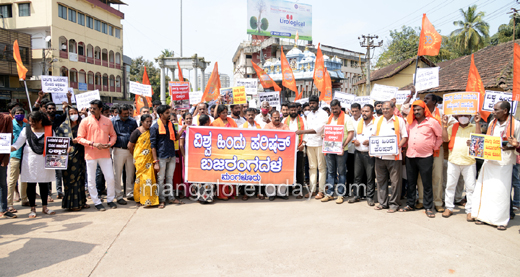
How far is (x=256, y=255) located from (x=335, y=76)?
97.0 feet

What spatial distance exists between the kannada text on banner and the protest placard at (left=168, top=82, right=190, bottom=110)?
3.94 metres

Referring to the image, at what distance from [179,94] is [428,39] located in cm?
659

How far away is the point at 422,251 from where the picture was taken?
3.96 m

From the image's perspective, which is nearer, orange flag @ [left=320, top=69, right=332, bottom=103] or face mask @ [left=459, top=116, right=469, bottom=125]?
face mask @ [left=459, top=116, right=469, bottom=125]

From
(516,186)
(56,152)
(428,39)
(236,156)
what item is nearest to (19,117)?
(56,152)

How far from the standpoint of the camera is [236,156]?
20.4 feet

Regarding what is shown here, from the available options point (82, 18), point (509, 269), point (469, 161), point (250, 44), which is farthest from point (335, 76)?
point (509, 269)

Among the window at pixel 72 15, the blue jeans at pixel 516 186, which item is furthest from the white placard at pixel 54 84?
the window at pixel 72 15

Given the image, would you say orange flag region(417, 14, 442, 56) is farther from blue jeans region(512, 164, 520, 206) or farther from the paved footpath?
the paved footpath

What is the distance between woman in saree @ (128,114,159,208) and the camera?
590 cm

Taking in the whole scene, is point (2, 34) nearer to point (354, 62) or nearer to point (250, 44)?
point (250, 44)

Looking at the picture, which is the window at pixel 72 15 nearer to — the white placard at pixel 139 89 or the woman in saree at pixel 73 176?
the white placard at pixel 139 89

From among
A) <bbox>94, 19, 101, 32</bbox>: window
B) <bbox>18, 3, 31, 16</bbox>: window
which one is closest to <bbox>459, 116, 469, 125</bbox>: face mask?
<bbox>18, 3, 31, 16</bbox>: window

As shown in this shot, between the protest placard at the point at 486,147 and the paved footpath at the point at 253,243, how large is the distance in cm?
105
